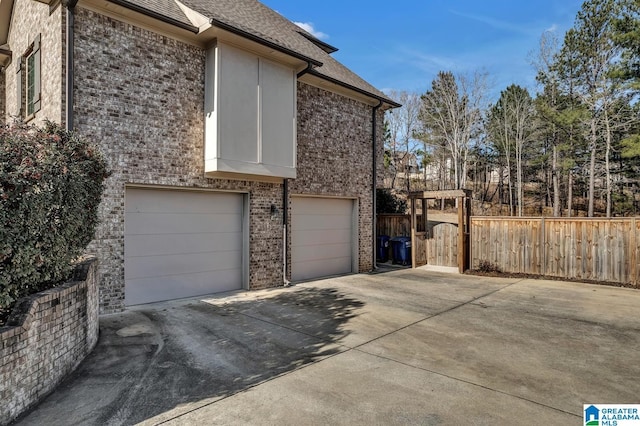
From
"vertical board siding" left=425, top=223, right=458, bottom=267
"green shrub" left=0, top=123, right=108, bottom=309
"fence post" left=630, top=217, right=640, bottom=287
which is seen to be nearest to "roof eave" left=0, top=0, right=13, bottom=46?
"green shrub" left=0, top=123, right=108, bottom=309

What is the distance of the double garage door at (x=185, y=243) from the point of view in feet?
23.1

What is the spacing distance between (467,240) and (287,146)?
265 inches

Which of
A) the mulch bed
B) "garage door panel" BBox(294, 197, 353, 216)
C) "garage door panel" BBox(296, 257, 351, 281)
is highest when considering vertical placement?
"garage door panel" BBox(294, 197, 353, 216)

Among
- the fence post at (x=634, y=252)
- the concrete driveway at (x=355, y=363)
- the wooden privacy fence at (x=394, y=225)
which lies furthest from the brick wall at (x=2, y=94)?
the fence post at (x=634, y=252)

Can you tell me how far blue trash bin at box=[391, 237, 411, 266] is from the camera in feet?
42.2

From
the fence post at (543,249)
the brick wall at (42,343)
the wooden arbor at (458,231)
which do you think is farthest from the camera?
the wooden arbor at (458,231)

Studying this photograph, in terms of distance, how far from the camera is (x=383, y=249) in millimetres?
13711

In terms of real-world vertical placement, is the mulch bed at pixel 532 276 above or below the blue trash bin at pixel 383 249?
below

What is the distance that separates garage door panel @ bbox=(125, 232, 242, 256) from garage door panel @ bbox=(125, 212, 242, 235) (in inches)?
3.6

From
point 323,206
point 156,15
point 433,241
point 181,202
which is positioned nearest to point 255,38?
point 156,15

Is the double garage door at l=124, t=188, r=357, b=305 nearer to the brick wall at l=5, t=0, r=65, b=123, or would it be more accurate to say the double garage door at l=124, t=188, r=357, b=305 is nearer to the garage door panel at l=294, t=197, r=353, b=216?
the garage door panel at l=294, t=197, r=353, b=216

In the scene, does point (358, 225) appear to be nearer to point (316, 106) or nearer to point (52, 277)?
point (316, 106)

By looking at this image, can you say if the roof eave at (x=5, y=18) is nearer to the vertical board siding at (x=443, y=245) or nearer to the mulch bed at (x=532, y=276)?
the vertical board siding at (x=443, y=245)

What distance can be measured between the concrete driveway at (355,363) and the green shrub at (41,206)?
1226 millimetres
